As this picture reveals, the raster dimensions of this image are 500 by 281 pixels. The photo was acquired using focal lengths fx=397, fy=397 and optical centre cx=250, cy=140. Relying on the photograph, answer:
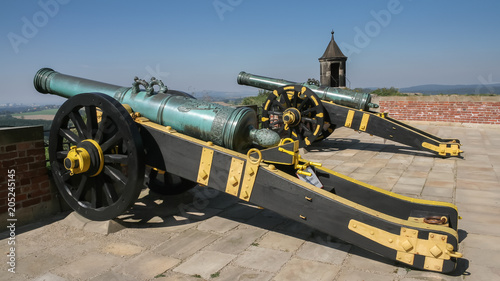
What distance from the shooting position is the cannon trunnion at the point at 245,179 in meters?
2.68

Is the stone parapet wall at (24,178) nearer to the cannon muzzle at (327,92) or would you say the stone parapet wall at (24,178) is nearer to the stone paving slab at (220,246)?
the stone paving slab at (220,246)

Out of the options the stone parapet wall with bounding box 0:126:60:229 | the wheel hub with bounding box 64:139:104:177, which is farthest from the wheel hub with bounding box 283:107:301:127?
the wheel hub with bounding box 64:139:104:177

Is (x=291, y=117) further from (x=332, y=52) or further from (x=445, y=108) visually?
(x=332, y=52)

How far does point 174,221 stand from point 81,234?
2.74 ft

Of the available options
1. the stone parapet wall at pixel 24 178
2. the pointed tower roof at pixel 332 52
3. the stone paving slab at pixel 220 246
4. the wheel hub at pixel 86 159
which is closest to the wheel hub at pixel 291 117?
the stone paving slab at pixel 220 246

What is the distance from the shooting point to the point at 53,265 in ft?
9.62

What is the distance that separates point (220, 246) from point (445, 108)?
11167 mm

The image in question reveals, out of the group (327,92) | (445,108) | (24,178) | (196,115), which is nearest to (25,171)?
(24,178)

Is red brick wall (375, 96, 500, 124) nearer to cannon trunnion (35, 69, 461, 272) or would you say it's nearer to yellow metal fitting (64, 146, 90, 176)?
cannon trunnion (35, 69, 461, 272)

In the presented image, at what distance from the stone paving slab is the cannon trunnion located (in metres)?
0.25

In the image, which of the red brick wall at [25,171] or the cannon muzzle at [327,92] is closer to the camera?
the red brick wall at [25,171]

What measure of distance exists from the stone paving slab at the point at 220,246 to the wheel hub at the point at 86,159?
0.60 meters

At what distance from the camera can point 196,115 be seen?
348 cm

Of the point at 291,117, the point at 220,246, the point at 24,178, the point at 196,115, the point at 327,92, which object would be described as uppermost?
the point at 327,92
